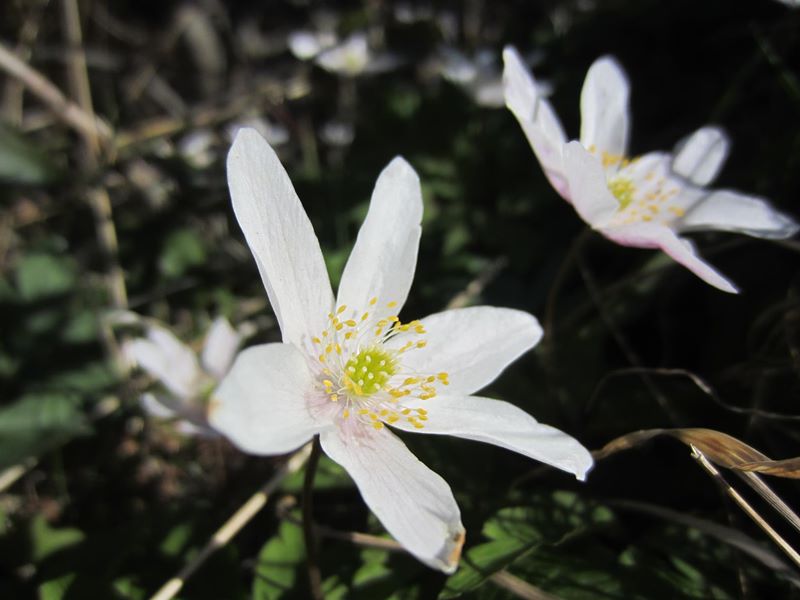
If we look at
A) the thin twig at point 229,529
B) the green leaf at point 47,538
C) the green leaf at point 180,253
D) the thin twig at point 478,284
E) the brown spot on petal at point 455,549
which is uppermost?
the green leaf at point 180,253

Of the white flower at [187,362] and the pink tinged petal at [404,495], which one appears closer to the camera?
the pink tinged petal at [404,495]

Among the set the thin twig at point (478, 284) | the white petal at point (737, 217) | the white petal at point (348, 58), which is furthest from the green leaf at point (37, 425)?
the white petal at point (348, 58)

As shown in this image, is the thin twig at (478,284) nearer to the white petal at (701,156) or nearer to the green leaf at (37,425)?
the white petal at (701,156)

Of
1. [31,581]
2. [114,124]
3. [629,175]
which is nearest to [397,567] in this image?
[31,581]

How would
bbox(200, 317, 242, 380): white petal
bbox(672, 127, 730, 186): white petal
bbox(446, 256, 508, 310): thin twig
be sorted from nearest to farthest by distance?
1. bbox(672, 127, 730, 186): white petal
2. bbox(200, 317, 242, 380): white petal
3. bbox(446, 256, 508, 310): thin twig

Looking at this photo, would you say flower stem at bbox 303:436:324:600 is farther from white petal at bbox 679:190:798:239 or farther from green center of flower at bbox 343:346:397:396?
white petal at bbox 679:190:798:239

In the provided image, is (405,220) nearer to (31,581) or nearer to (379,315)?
(379,315)

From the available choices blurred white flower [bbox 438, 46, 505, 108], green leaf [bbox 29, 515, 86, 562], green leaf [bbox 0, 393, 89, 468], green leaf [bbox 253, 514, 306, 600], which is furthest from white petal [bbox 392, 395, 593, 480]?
blurred white flower [bbox 438, 46, 505, 108]
